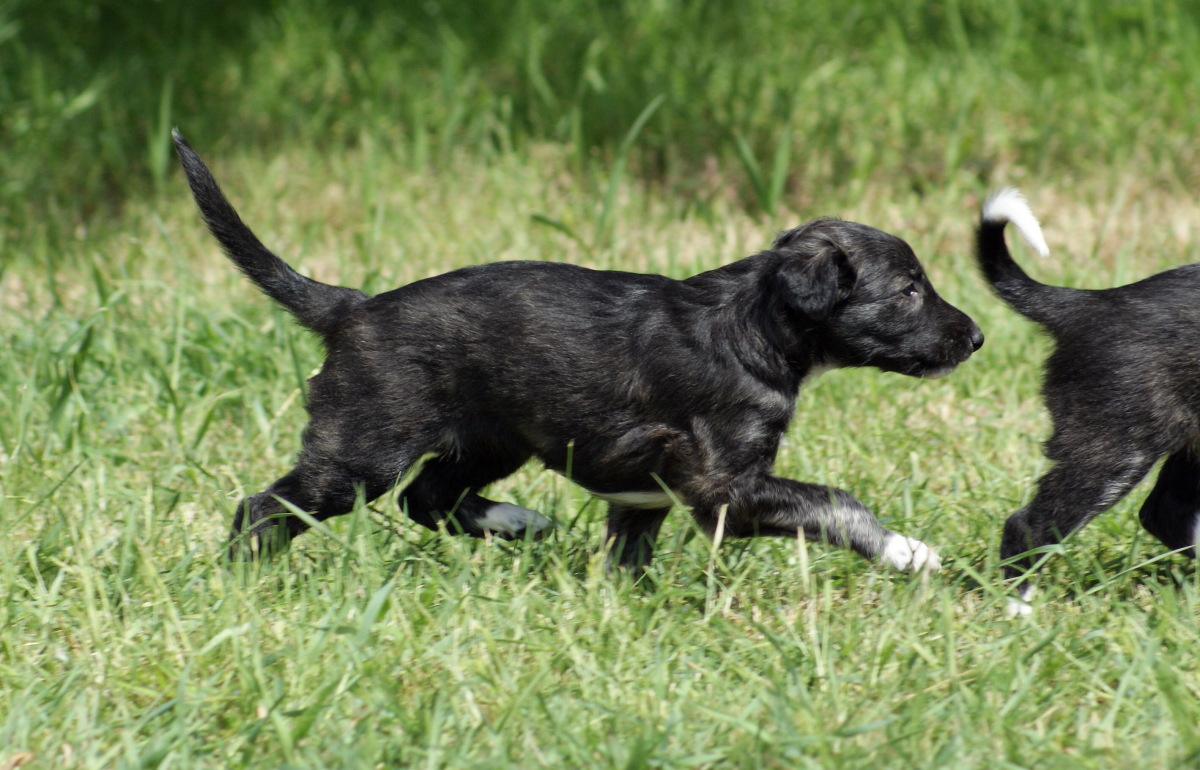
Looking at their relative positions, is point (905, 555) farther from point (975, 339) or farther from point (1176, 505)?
point (1176, 505)

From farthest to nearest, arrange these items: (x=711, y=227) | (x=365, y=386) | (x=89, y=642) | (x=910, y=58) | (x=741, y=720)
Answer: (x=910, y=58)
(x=711, y=227)
(x=365, y=386)
(x=89, y=642)
(x=741, y=720)

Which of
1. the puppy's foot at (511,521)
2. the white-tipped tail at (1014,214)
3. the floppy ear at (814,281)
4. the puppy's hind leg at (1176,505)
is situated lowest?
the puppy's hind leg at (1176,505)

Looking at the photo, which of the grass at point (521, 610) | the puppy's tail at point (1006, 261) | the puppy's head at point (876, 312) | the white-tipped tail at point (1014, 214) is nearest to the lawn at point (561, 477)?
the grass at point (521, 610)

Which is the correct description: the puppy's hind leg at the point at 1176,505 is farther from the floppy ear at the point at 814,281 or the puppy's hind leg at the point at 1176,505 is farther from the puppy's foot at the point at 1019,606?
the floppy ear at the point at 814,281

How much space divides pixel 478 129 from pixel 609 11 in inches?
60.5

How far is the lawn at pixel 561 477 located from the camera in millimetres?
2758

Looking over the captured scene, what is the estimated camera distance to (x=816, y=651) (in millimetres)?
2953

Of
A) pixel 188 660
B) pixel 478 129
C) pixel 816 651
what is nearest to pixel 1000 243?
pixel 816 651

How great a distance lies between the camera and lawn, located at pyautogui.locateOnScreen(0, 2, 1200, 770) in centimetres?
276

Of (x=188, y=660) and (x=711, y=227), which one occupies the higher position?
(x=711, y=227)

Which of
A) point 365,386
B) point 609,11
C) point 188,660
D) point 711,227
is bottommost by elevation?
point 188,660

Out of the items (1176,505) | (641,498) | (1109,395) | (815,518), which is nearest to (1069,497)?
(1109,395)

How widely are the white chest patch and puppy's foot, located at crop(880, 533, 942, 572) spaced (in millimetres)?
598

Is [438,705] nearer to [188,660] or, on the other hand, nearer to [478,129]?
[188,660]
